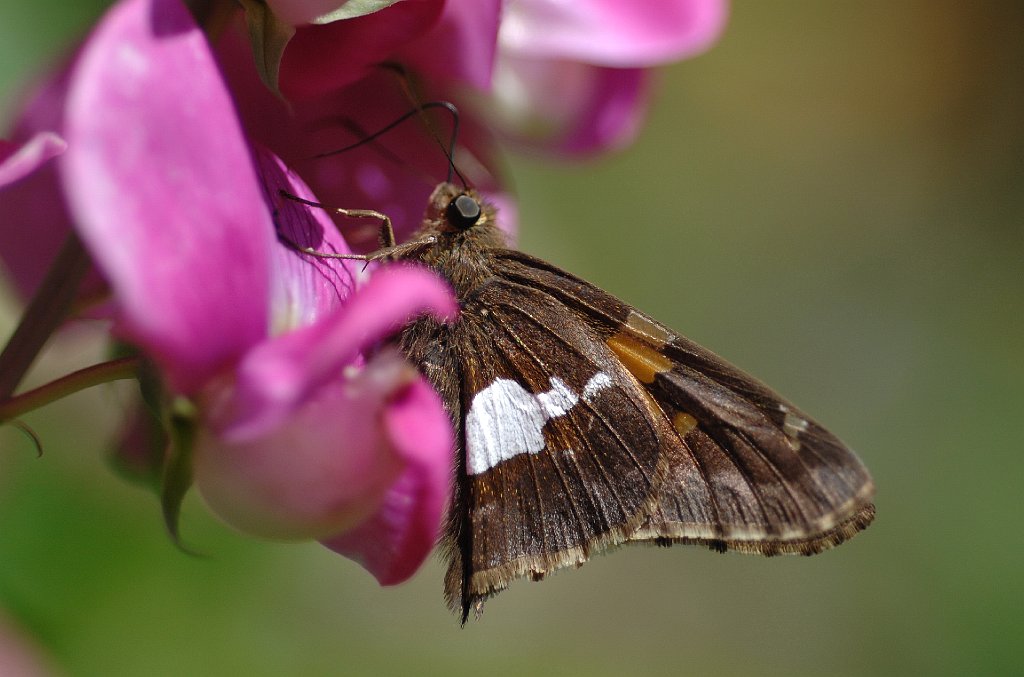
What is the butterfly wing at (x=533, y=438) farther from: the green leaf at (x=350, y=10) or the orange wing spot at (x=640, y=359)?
the green leaf at (x=350, y=10)

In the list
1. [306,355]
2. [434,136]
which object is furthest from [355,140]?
[306,355]

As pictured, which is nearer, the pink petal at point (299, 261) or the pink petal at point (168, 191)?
the pink petal at point (168, 191)

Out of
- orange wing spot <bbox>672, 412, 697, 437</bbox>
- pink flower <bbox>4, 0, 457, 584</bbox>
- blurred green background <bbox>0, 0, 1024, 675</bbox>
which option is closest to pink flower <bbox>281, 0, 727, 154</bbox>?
pink flower <bbox>4, 0, 457, 584</bbox>

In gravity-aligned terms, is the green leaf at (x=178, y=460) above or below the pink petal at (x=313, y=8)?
below

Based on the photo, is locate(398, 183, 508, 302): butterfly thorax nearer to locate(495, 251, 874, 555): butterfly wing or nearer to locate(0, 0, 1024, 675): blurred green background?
locate(495, 251, 874, 555): butterfly wing

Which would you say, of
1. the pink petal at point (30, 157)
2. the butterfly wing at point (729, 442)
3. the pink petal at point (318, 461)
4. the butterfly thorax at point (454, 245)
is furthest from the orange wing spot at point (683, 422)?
the pink petal at point (30, 157)

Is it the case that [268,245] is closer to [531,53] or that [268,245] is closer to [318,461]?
[318,461]
